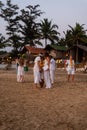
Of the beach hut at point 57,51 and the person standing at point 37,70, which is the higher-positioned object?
the beach hut at point 57,51

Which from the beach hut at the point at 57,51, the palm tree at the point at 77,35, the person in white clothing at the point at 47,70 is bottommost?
the person in white clothing at the point at 47,70

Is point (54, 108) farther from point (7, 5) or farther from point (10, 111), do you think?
point (7, 5)

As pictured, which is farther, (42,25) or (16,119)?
(42,25)

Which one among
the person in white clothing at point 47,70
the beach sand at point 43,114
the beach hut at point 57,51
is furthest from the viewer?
the beach hut at point 57,51

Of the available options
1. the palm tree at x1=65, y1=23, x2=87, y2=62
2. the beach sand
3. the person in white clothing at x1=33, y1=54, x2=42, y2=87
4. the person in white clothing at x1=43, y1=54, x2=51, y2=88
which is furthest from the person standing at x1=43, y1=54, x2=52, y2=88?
the palm tree at x1=65, y1=23, x2=87, y2=62

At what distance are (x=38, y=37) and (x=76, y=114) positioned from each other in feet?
239

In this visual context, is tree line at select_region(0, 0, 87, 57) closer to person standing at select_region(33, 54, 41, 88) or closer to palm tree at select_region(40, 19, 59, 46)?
palm tree at select_region(40, 19, 59, 46)

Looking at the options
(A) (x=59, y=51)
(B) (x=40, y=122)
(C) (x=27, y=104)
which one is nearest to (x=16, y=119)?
(B) (x=40, y=122)

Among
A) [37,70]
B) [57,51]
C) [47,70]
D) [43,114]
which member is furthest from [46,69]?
[57,51]

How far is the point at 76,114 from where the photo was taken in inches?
356

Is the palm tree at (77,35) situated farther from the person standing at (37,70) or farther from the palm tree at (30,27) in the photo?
the person standing at (37,70)

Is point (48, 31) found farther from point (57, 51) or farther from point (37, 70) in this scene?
point (37, 70)

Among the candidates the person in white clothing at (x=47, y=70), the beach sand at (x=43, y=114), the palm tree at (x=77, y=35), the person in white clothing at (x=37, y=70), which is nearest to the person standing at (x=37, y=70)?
the person in white clothing at (x=37, y=70)

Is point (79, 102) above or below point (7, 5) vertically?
below
